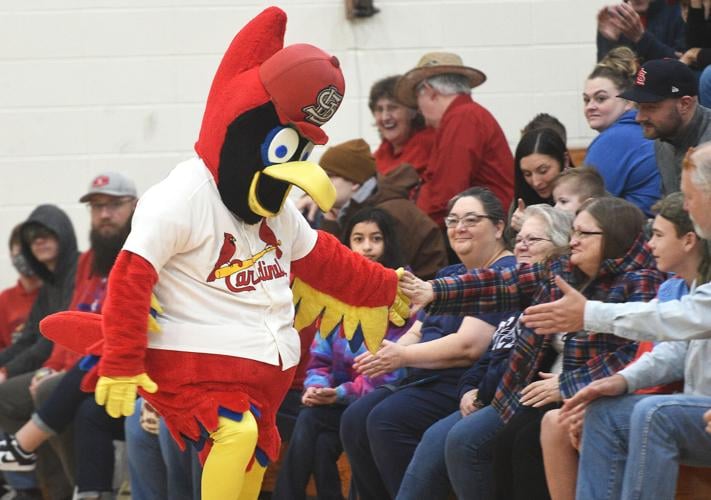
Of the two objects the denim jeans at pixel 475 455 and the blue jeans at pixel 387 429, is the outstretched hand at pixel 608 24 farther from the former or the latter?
the denim jeans at pixel 475 455

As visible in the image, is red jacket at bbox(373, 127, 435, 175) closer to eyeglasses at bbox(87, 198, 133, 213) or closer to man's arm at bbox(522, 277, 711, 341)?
eyeglasses at bbox(87, 198, 133, 213)

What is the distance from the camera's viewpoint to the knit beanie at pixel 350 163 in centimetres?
602

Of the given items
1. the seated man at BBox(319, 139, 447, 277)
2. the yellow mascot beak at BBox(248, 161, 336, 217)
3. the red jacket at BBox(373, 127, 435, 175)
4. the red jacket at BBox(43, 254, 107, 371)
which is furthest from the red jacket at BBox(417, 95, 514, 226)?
the yellow mascot beak at BBox(248, 161, 336, 217)

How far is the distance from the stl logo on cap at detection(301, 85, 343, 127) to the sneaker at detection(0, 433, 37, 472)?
10.1 ft

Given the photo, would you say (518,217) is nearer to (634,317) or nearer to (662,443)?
(634,317)

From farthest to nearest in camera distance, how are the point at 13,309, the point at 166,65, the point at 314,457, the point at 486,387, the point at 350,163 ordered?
the point at 166,65 < the point at 13,309 < the point at 350,163 < the point at 314,457 < the point at 486,387

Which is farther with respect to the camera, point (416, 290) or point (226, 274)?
point (416, 290)

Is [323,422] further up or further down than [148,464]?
further up

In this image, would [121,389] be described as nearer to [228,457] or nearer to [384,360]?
[228,457]

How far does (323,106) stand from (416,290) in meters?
0.73

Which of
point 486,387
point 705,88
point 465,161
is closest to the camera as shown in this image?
point 486,387

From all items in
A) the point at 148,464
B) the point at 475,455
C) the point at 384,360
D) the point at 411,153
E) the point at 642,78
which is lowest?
the point at 148,464

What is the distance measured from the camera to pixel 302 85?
12.6ft

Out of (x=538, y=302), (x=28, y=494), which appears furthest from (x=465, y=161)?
(x=28, y=494)
